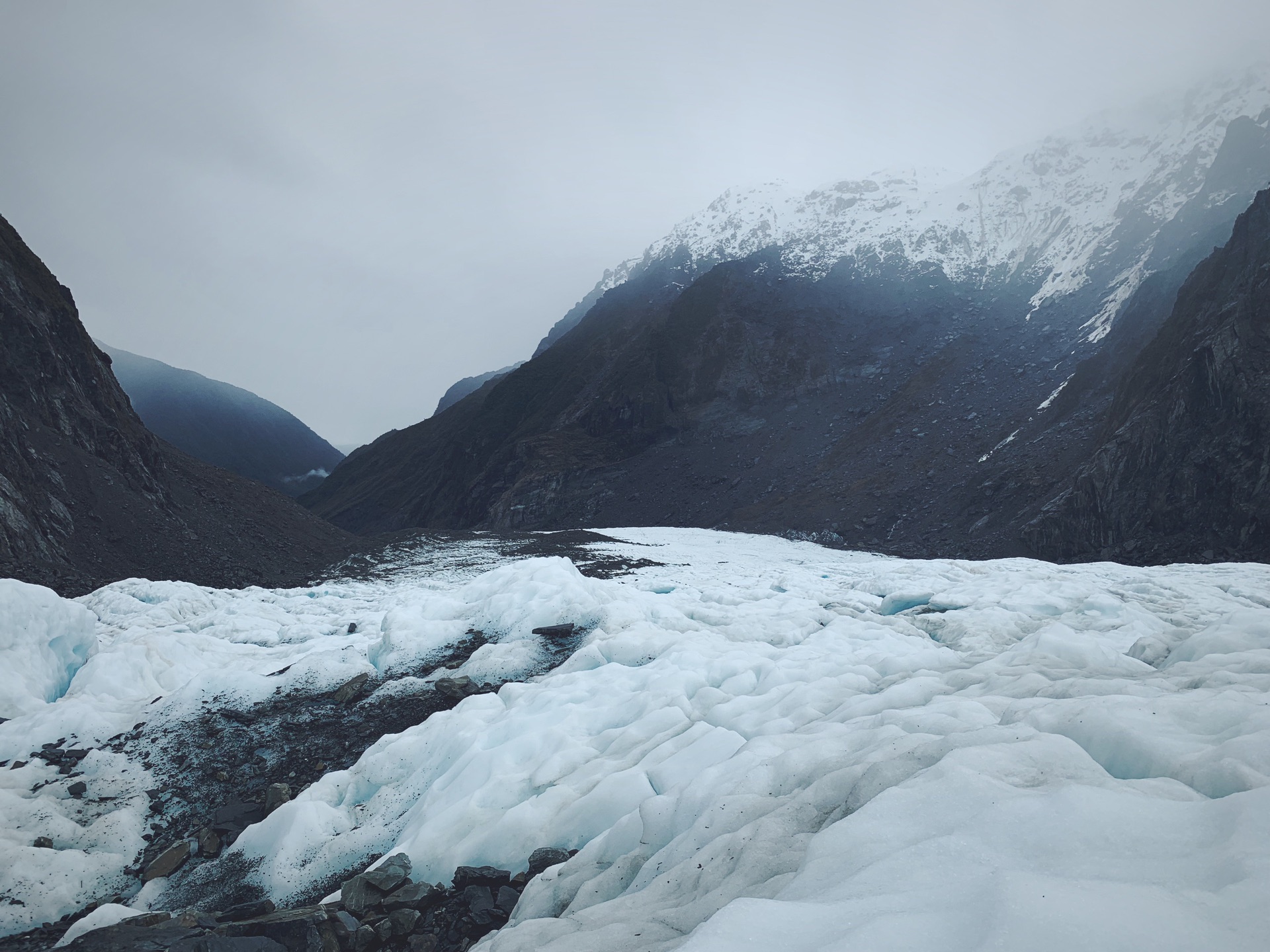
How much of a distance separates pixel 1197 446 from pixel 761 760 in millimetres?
31946

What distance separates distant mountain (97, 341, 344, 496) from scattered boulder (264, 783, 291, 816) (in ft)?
462

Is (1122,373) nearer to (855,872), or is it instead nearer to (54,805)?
(855,872)

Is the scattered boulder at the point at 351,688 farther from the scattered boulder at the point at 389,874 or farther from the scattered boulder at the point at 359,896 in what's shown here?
the scattered boulder at the point at 359,896

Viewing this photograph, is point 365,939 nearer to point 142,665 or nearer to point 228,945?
point 228,945

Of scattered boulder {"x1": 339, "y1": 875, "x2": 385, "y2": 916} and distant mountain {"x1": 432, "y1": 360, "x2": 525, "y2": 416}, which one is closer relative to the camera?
scattered boulder {"x1": 339, "y1": 875, "x2": 385, "y2": 916}

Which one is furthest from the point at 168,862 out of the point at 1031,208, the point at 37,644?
the point at 1031,208

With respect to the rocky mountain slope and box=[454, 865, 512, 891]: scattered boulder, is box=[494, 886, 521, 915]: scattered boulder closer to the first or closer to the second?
box=[454, 865, 512, 891]: scattered boulder

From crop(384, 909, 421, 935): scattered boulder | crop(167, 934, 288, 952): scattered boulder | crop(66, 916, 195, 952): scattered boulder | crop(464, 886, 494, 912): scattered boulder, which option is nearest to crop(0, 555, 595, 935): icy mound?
crop(66, 916, 195, 952): scattered boulder

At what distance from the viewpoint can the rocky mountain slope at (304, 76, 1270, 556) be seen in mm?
43281

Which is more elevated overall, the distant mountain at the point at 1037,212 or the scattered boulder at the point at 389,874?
the distant mountain at the point at 1037,212

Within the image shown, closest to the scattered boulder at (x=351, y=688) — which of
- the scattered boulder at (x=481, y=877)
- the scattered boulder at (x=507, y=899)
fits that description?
the scattered boulder at (x=481, y=877)

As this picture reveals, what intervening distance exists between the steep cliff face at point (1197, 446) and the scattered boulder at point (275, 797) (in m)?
32.5

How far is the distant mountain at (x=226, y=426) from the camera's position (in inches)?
5330

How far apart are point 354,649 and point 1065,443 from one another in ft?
138
